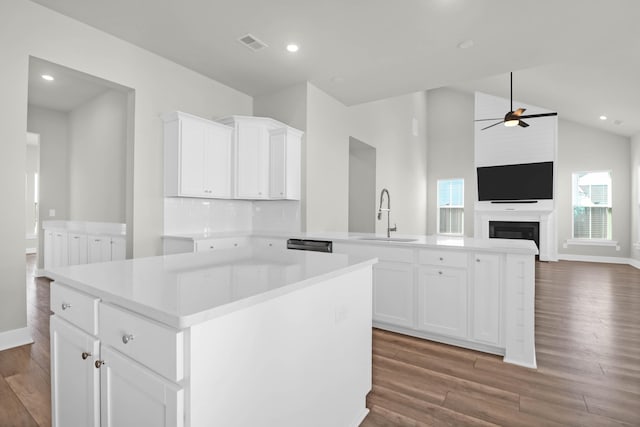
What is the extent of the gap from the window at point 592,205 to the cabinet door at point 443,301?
7.18 meters

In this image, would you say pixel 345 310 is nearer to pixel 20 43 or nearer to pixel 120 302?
pixel 120 302

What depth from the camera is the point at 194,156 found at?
3.67m

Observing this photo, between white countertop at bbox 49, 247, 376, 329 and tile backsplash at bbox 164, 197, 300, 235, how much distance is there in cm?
234

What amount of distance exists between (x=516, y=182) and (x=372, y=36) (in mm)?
6366

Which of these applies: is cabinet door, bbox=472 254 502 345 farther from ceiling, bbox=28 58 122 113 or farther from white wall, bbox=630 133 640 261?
white wall, bbox=630 133 640 261

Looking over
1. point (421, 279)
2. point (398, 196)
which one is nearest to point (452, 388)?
point (421, 279)

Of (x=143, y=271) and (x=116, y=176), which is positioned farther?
(x=116, y=176)

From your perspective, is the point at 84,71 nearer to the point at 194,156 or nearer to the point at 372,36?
the point at 194,156

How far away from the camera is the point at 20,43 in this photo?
271 cm

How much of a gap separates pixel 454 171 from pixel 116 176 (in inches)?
333

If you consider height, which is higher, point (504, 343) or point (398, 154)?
point (398, 154)

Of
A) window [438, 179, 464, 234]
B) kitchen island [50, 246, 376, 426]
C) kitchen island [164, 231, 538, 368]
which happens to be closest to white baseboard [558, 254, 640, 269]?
window [438, 179, 464, 234]

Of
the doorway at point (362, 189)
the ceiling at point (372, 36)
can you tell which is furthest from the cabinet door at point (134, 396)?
the doorway at point (362, 189)

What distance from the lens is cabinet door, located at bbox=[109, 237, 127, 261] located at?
13.5 feet
